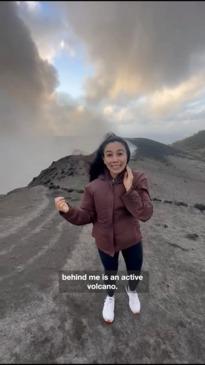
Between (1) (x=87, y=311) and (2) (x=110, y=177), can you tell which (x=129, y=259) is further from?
(1) (x=87, y=311)

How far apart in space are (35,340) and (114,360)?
1270mm

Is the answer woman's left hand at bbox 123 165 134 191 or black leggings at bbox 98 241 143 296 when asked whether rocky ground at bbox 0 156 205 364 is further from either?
woman's left hand at bbox 123 165 134 191

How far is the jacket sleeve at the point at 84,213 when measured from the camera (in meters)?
4.07

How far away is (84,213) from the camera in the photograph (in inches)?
164

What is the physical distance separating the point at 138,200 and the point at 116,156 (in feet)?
2.12

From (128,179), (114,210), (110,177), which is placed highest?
(110,177)

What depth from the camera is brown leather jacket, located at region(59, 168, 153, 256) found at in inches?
155

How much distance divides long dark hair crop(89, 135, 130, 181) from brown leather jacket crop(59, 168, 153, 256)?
0.42 ft

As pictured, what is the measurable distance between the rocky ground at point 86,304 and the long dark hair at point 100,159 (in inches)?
95.5

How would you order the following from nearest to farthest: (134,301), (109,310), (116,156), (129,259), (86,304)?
(116,156) → (129,259) → (109,310) → (134,301) → (86,304)

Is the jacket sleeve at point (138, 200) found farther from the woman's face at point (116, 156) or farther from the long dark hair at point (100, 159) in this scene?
the long dark hair at point (100, 159)

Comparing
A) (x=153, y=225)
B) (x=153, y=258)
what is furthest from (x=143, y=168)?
(x=153, y=258)

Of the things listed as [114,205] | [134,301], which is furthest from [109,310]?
[114,205]

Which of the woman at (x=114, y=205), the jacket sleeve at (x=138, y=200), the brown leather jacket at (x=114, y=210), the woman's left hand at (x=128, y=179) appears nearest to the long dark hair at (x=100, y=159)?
the woman at (x=114, y=205)
